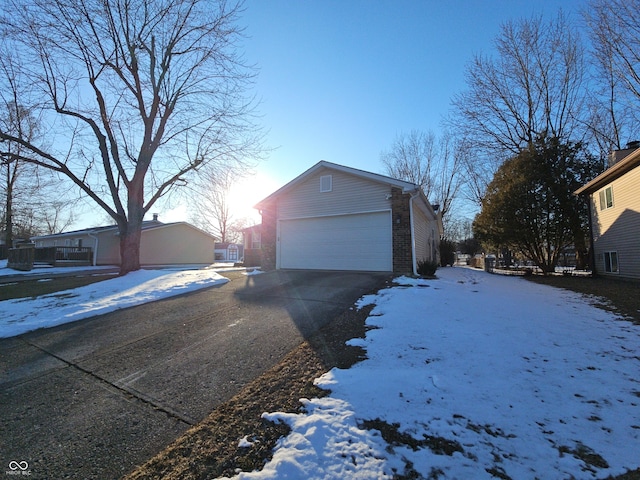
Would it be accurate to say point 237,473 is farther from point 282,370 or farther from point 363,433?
point 282,370

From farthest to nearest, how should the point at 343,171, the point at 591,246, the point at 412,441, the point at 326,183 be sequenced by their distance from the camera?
the point at 591,246
the point at 326,183
the point at 343,171
the point at 412,441

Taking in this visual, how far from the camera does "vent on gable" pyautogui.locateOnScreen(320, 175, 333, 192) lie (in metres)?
10.7

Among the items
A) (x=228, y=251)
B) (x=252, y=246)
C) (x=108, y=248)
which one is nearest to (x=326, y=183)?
(x=252, y=246)

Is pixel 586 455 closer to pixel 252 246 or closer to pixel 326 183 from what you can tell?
pixel 326 183

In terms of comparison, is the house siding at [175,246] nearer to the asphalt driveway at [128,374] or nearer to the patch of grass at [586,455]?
the asphalt driveway at [128,374]

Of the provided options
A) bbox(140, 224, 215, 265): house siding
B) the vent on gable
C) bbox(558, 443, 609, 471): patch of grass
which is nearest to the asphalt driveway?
bbox(558, 443, 609, 471): patch of grass

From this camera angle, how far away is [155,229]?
72.5 feet

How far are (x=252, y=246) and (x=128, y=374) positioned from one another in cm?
1735

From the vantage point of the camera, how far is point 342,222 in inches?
412

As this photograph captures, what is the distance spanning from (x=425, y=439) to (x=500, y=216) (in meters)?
14.1

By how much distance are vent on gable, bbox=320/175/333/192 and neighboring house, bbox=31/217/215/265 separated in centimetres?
1633

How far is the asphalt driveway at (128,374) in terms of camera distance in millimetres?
2012

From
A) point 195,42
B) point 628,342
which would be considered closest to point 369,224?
point 628,342

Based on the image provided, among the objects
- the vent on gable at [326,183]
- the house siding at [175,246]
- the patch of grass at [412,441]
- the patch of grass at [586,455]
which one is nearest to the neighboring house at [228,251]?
the house siding at [175,246]
